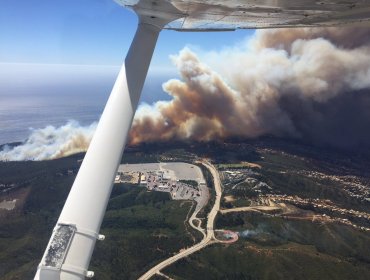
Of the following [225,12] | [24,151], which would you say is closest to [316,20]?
[225,12]

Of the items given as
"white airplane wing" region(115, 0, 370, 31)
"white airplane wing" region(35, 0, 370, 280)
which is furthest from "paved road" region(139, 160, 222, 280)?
"white airplane wing" region(35, 0, 370, 280)

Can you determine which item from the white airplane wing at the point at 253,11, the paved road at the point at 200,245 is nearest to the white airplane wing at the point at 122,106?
the white airplane wing at the point at 253,11

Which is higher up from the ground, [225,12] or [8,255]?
[225,12]

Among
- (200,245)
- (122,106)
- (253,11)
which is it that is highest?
(253,11)

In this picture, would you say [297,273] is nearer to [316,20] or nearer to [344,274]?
[344,274]

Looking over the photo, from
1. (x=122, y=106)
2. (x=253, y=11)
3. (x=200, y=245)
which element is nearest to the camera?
(x=122, y=106)

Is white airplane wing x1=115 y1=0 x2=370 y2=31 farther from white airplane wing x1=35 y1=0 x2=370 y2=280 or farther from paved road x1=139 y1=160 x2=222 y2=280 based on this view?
paved road x1=139 y1=160 x2=222 y2=280

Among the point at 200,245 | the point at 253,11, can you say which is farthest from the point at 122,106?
the point at 200,245

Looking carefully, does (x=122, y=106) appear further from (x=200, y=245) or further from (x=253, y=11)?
(x=200, y=245)
